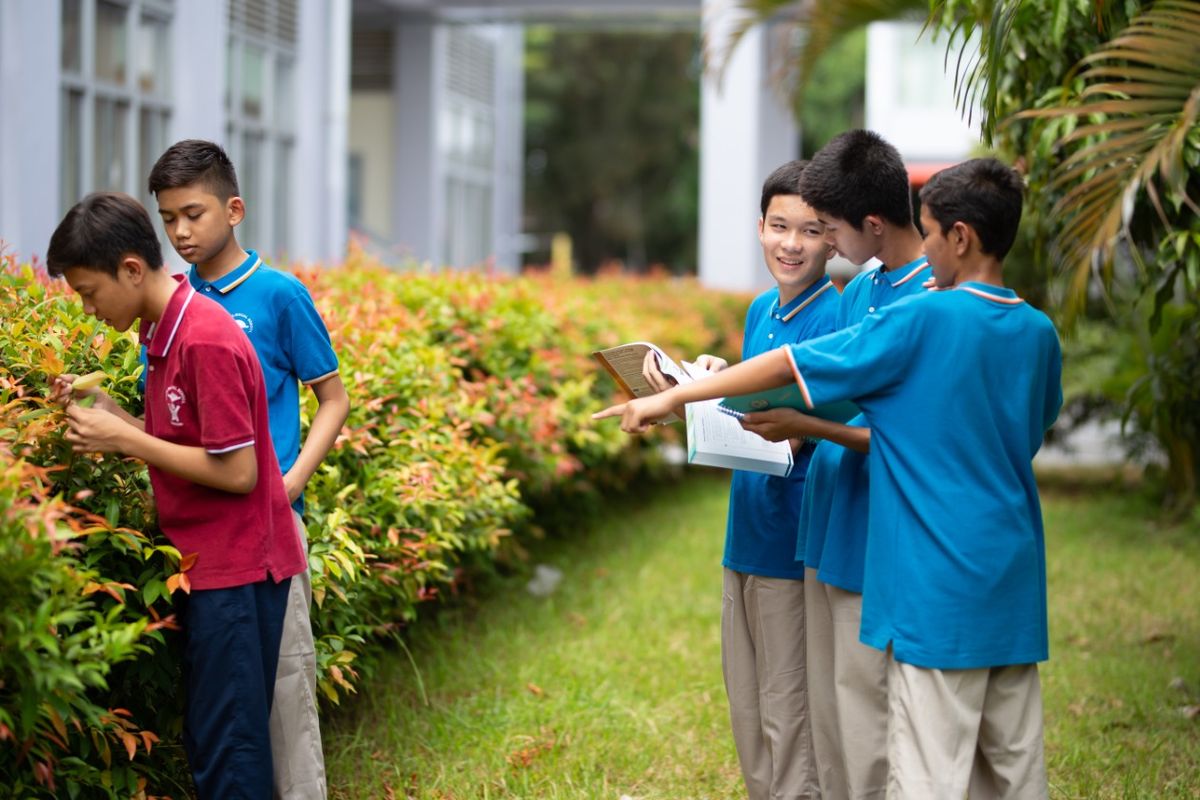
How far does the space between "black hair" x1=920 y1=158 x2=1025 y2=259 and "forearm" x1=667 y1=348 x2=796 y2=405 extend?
1.44ft

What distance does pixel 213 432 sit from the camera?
2836 mm

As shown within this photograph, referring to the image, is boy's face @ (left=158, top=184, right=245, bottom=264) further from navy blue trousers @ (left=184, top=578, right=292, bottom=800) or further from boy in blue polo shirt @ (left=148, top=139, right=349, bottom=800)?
navy blue trousers @ (left=184, top=578, right=292, bottom=800)

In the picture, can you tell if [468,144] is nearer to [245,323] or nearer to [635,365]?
[245,323]

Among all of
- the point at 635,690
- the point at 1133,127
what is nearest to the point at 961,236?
the point at 1133,127

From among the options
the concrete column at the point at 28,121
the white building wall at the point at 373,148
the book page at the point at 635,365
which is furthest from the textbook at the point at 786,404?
the white building wall at the point at 373,148

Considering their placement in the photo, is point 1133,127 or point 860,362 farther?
point 1133,127

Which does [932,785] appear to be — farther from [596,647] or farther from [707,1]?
[707,1]

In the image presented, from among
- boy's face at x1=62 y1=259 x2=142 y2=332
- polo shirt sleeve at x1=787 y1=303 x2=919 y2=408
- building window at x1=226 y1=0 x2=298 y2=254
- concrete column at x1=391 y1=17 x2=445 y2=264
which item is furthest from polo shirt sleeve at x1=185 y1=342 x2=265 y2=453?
concrete column at x1=391 y1=17 x2=445 y2=264

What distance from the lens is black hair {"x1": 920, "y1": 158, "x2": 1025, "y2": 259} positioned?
286cm

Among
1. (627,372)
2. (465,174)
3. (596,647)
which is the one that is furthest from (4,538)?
(465,174)

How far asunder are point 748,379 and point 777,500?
78 cm

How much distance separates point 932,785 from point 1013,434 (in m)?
0.74

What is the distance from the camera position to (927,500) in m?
2.85

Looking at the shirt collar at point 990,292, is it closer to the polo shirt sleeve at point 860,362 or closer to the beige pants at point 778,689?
the polo shirt sleeve at point 860,362
